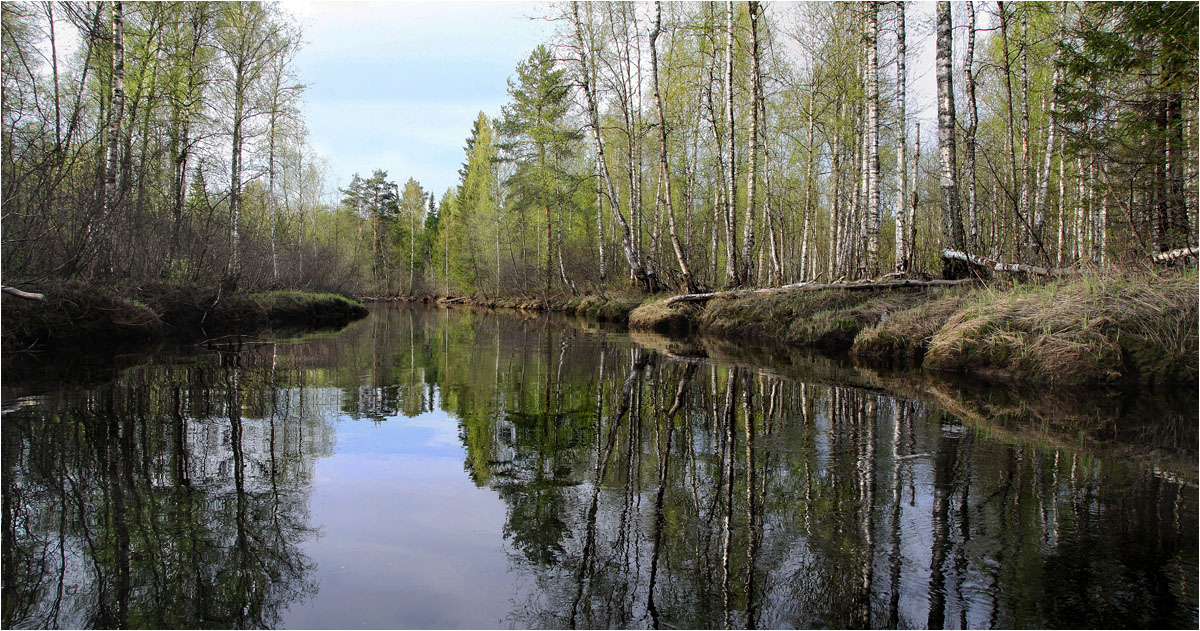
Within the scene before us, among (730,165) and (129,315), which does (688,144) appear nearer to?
(730,165)

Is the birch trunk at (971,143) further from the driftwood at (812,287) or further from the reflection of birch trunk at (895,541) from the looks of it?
the reflection of birch trunk at (895,541)

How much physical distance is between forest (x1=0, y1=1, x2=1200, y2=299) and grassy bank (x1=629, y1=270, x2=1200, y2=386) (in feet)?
3.42

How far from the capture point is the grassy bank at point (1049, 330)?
6172 millimetres

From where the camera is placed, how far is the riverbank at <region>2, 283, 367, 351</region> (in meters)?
8.72

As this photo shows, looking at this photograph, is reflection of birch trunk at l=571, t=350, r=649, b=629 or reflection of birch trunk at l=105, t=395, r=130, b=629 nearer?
reflection of birch trunk at l=105, t=395, r=130, b=629

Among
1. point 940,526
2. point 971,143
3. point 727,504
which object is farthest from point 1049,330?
point 971,143

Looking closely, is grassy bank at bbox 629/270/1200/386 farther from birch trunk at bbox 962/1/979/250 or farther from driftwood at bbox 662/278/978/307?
birch trunk at bbox 962/1/979/250

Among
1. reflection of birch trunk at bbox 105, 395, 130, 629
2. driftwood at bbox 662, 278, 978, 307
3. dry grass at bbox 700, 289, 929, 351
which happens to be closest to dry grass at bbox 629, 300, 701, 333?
driftwood at bbox 662, 278, 978, 307

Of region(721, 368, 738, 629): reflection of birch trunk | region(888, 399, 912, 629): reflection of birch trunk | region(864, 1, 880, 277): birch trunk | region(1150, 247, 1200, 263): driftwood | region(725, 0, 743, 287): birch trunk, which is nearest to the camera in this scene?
region(888, 399, 912, 629): reflection of birch trunk

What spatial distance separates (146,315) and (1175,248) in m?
15.9

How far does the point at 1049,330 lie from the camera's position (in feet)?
22.1

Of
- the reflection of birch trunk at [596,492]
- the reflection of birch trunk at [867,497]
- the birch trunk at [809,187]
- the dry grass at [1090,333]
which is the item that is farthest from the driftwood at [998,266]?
the birch trunk at [809,187]

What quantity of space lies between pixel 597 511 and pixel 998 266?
9.18 m

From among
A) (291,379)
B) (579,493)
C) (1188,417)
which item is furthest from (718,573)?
(291,379)
